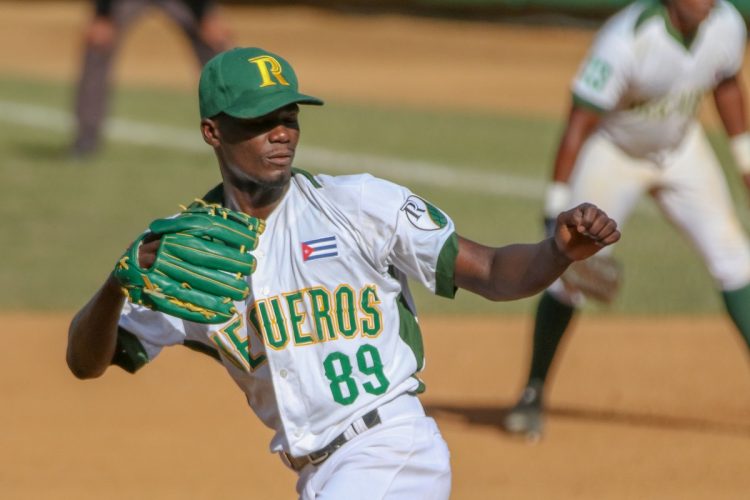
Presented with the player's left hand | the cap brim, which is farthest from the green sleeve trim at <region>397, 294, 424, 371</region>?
the cap brim

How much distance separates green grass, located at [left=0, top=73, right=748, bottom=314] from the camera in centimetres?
1119

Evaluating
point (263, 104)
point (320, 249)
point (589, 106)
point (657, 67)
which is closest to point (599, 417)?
point (589, 106)

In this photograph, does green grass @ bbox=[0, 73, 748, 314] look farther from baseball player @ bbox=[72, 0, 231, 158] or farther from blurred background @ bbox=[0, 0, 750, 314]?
baseball player @ bbox=[72, 0, 231, 158]

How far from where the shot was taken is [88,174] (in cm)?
1532

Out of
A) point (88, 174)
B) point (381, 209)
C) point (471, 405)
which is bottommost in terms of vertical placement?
point (88, 174)

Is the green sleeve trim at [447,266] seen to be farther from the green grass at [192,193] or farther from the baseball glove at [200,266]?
the green grass at [192,193]

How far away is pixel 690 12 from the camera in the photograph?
702cm

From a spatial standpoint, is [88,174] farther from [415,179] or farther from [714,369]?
[714,369]

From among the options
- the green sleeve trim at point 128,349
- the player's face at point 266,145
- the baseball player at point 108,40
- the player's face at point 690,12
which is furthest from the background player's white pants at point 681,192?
the baseball player at point 108,40

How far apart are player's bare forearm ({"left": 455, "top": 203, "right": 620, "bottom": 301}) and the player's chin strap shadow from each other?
3.53 m

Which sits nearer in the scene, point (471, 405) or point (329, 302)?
point (329, 302)

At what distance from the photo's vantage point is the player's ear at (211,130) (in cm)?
434

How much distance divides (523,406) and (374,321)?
339 centimetres

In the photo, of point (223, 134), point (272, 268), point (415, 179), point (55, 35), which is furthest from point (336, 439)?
point (55, 35)
